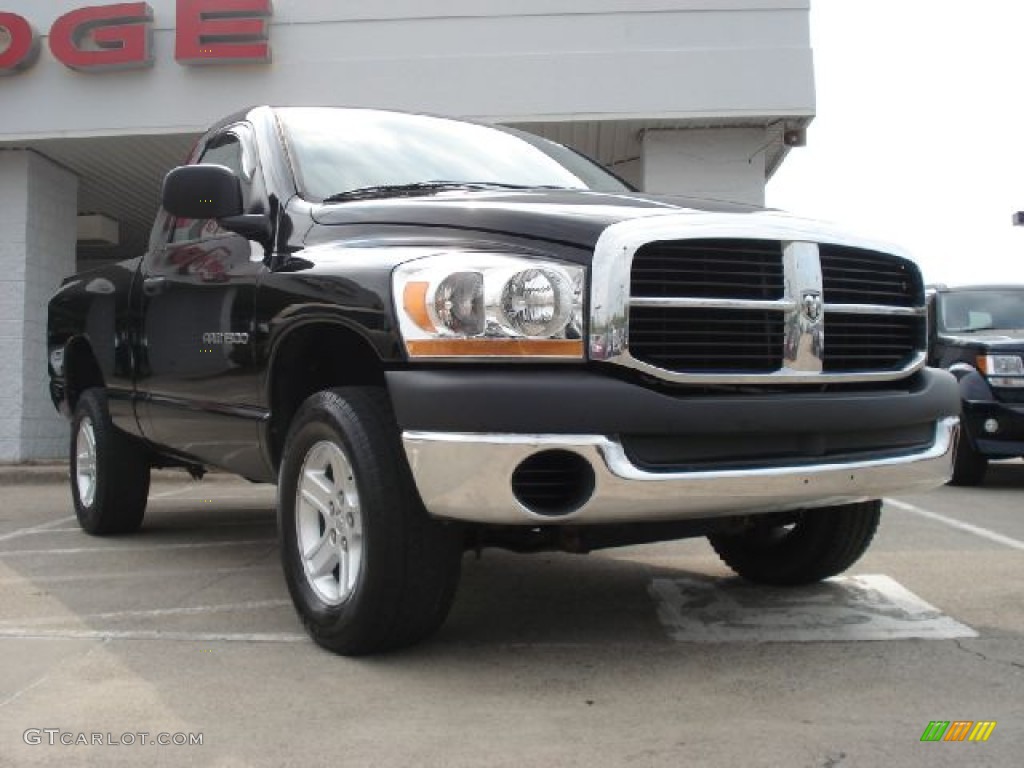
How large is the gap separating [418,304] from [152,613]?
6.38 ft

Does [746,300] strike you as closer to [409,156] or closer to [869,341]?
[869,341]

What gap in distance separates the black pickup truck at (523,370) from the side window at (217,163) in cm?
16

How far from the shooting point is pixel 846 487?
10.5ft

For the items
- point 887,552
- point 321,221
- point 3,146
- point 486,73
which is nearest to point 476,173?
point 321,221

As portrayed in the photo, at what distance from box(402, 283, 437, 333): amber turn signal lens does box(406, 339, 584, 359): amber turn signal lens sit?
0.05 metres

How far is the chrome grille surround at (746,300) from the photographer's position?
116 inches

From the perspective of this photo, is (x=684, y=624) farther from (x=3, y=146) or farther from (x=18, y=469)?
(x=3, y=146)

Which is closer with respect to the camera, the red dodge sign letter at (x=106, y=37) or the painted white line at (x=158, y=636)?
the painted white line at (x=158, y=636)

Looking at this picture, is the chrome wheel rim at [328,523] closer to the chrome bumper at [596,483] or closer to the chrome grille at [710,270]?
the chrome bumper at [596,483]

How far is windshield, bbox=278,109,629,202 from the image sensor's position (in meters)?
4.04

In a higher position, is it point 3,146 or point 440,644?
point 3,146

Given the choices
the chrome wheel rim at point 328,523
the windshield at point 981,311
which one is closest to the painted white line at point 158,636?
the chrome wheel rim at point 328,523

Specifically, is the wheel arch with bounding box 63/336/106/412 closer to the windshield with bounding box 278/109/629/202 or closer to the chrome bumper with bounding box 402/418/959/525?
the windshield with bounding box 278/109/629/202

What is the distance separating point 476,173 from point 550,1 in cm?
685
